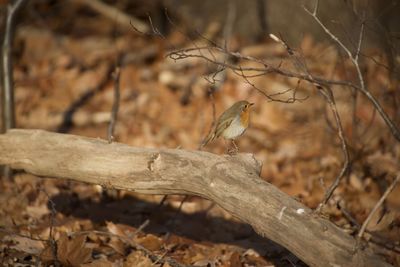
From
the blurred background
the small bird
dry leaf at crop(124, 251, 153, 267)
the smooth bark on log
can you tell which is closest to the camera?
the smooth bark on log

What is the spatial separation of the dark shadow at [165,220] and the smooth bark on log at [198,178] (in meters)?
1.07

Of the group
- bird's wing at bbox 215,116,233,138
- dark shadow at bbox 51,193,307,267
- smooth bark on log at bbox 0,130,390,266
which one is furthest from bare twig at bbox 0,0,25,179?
bird's wing at bbox 215,116,233,138

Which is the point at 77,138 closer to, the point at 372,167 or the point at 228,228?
the point at 228,228

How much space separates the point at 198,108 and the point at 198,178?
4.41 m

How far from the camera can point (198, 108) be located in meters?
8.26

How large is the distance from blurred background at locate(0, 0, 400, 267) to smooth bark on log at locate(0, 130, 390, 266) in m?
0.44

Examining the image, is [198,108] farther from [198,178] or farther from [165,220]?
[198,178]

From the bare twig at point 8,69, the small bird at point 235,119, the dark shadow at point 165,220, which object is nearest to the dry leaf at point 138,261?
the dark shadow at point 165,220

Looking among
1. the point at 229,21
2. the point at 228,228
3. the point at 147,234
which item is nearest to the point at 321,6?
the point at 229,21

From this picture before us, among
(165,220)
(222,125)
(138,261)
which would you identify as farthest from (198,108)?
(138,261)

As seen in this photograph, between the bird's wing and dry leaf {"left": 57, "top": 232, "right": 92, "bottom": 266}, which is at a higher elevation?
the bird's wing

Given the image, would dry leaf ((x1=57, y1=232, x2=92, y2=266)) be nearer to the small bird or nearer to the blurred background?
the blurred background

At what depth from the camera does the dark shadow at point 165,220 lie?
499cm

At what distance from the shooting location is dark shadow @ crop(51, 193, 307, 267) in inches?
197
